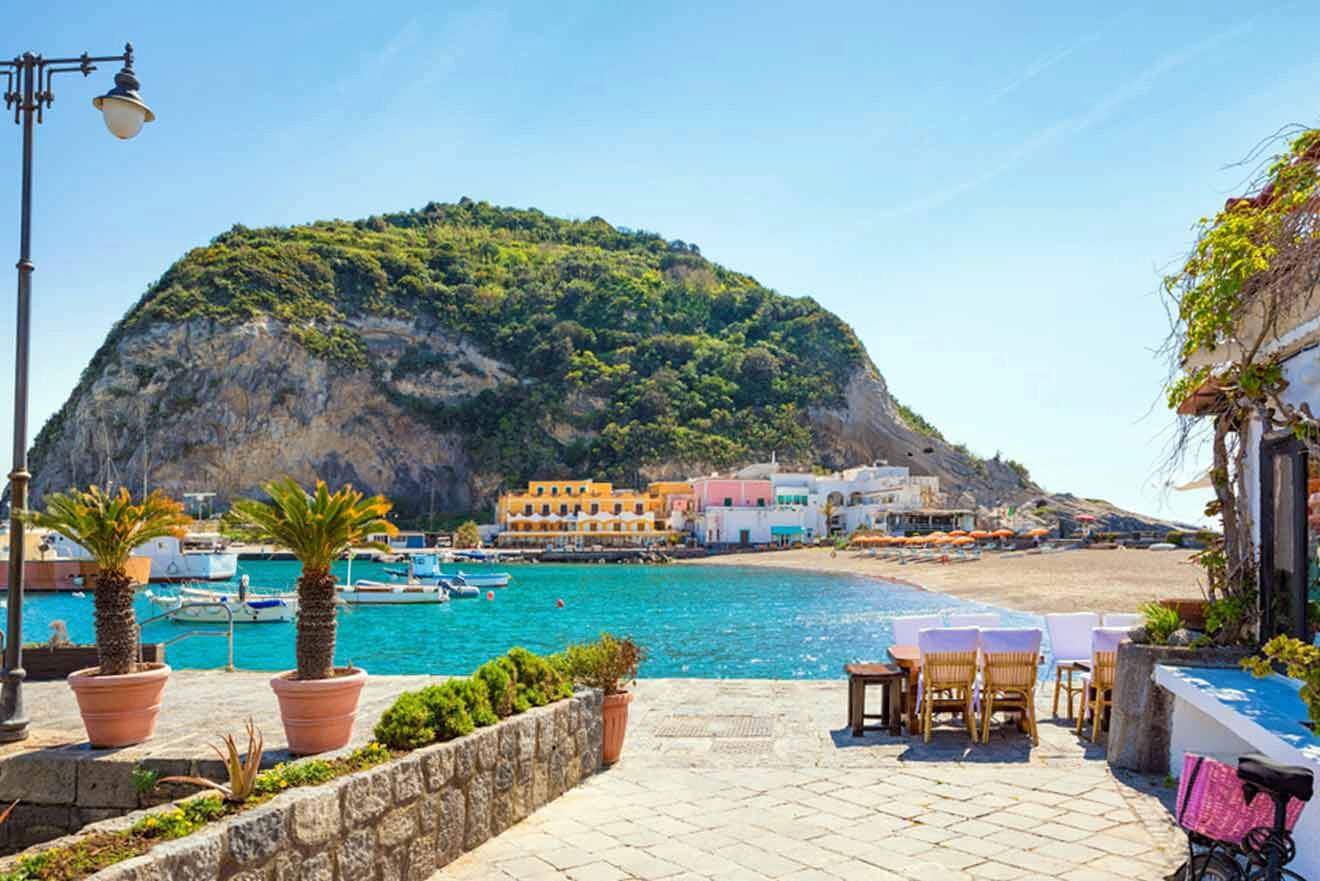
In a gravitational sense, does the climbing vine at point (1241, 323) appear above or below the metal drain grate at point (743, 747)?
above

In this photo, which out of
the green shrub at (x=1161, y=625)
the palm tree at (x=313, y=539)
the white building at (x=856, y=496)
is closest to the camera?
the palm tree at (x=313, y=539)

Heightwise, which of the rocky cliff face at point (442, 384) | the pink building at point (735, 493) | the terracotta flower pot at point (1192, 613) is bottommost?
the terracotta flower pot at point (1192, 613)

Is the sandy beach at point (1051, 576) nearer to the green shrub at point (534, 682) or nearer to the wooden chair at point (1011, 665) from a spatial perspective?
the wooden chair at point (1011, 665)

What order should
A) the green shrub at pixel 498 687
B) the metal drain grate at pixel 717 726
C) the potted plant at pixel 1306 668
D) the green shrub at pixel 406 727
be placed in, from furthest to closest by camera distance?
the metal drain grate at pixel 717 726, the green shrub at pixel 498 687, the green shrub at pixel 406 727, the potted plant at pixel 1306 668

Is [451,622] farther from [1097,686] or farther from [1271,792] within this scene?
[1271,792]

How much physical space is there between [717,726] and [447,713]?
11.6ft

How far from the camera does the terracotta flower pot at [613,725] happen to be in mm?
6648

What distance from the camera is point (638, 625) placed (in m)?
29.9

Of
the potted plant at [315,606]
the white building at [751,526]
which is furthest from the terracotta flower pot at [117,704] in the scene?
the white building at [751,526]

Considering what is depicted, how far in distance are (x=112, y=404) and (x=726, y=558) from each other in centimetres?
5452

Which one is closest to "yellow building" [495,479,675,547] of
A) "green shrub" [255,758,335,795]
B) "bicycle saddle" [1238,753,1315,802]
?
"green shrub" [255,758,335,795]

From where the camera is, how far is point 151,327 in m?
78.8

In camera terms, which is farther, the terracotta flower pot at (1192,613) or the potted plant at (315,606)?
the terracotta flower pot at (1192,613)

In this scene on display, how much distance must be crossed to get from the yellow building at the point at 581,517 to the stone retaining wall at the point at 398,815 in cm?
6796
